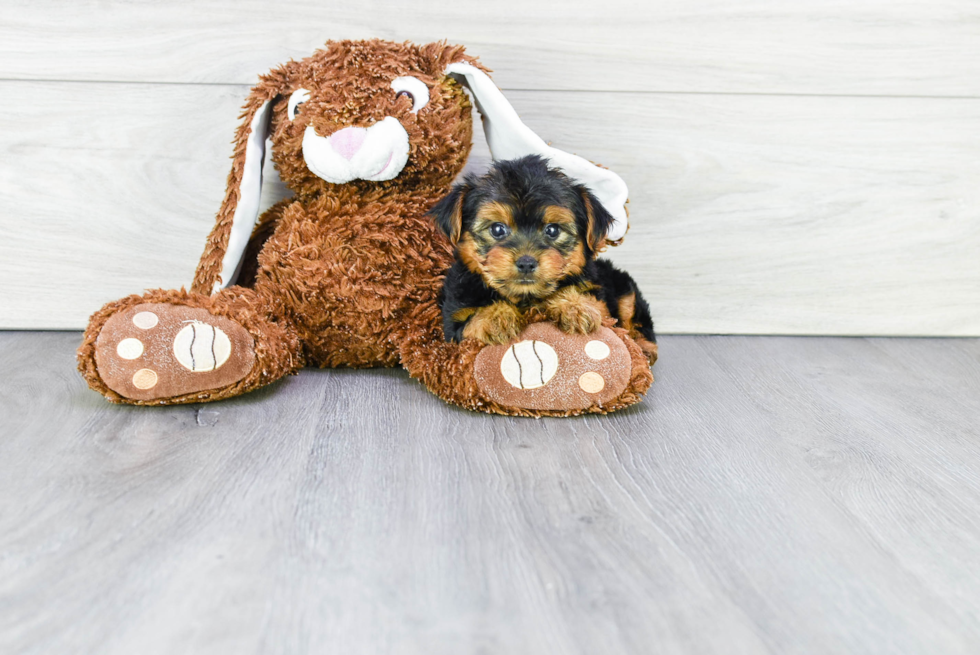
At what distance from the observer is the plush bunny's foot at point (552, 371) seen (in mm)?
1491

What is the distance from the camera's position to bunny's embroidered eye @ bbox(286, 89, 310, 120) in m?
1.68

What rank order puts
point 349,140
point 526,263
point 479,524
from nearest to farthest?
1. point 479,524
2. point 526,263
3. point 349,140

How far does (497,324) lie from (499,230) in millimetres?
180

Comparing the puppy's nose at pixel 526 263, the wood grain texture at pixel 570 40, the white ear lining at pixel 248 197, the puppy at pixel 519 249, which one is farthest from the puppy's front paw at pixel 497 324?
the wood grain texture at pixel 570 40

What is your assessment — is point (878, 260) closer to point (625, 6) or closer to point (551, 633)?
point (625, 6)

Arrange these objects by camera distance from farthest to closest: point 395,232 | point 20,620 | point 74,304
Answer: point 74,304 → point 395,232 → point 20,620

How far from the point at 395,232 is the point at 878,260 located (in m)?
1.38

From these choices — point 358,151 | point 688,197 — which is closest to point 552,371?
point 358,151

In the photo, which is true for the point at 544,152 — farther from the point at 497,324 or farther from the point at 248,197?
the point at 248,197

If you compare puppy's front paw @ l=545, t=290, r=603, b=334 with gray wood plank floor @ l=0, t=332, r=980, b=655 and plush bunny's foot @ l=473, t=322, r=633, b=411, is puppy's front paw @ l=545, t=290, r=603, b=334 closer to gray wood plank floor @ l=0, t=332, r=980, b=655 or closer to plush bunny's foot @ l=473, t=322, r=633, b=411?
plush bunny's foot @ l=473, t=322, r=633, b=411

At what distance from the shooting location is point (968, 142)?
2.11 m

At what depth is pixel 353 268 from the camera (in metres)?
1.70

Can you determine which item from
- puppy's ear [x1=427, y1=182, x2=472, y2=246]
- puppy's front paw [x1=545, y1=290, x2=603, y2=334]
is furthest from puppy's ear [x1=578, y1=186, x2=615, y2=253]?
puppy's ear [x1=427, y1=182, x2=472, y2=246]

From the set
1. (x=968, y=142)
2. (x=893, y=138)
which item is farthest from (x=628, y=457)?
(x=968, y=142)
